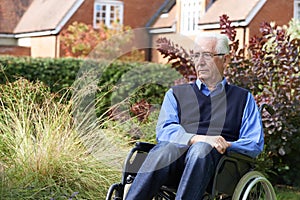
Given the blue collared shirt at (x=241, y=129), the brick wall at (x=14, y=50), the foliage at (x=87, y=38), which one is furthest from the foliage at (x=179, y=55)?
the brick wall at (x=14, y=50)

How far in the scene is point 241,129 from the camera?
4.95 m

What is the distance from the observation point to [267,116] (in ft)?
24.0

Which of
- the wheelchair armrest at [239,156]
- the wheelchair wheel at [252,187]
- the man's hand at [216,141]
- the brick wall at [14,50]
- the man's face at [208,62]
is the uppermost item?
the brick wall at [14,50]

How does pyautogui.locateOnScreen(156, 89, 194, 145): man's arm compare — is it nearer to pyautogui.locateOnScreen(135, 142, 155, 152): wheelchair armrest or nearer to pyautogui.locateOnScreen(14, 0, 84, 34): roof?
pyautogui.locateOnScreen(135, 142, 155, 152): wheelchair armrest

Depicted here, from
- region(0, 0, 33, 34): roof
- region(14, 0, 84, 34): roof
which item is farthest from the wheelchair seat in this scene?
region(0, 0, 33, 34): roof

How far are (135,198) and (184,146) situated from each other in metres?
0.52

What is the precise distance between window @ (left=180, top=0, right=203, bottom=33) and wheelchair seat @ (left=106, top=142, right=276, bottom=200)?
17.2 metres

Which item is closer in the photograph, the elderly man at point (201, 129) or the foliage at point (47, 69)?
the elderly man at point (201, 129)

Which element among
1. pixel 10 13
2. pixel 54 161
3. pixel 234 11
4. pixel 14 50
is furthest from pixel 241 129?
pixel 10 13

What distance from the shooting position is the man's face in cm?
→ 502

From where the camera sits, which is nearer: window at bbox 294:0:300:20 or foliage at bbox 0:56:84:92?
foliage at bbox 0:56:84:92

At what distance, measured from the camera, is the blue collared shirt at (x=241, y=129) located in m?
4.77

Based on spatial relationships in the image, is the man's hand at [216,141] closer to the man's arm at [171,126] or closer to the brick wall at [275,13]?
the man's arm at [171,126]

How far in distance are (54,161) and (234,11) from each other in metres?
14.6
